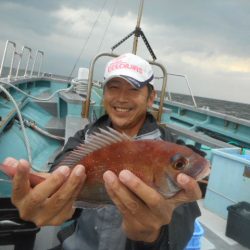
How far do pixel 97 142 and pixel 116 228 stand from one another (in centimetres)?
84

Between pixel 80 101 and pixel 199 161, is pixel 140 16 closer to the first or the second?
pixel 80 101

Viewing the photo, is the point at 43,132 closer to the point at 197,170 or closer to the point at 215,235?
the point at 215,235

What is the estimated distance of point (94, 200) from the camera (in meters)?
1.68

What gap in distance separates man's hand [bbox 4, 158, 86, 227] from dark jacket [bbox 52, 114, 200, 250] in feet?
1.78

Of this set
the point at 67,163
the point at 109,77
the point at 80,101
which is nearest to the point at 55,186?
the point at 67,163

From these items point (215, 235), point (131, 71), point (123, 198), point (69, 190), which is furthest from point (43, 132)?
point (123, 198)

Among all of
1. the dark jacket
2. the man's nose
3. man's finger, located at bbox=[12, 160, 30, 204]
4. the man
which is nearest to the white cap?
the man

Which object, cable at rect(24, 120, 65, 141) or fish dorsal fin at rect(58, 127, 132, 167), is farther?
cable at rect(24, 120, 65, 141)

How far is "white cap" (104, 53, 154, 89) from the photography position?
2330mm

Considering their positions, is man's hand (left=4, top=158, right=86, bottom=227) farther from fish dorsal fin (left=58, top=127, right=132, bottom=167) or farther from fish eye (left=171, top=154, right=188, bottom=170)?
fish eye (left=171, top=154, right=188, bottom=170)

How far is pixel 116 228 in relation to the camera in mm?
2164

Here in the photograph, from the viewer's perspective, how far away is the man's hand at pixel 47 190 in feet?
4.94

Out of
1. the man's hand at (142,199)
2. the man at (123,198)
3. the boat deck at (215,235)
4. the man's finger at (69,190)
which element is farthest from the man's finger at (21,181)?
the boat deck at (215,235)

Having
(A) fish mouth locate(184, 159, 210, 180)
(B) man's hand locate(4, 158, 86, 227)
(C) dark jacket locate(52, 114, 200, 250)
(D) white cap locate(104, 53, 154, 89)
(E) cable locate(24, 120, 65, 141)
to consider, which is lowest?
(E) cable locate(24, 120, 65, 141)
